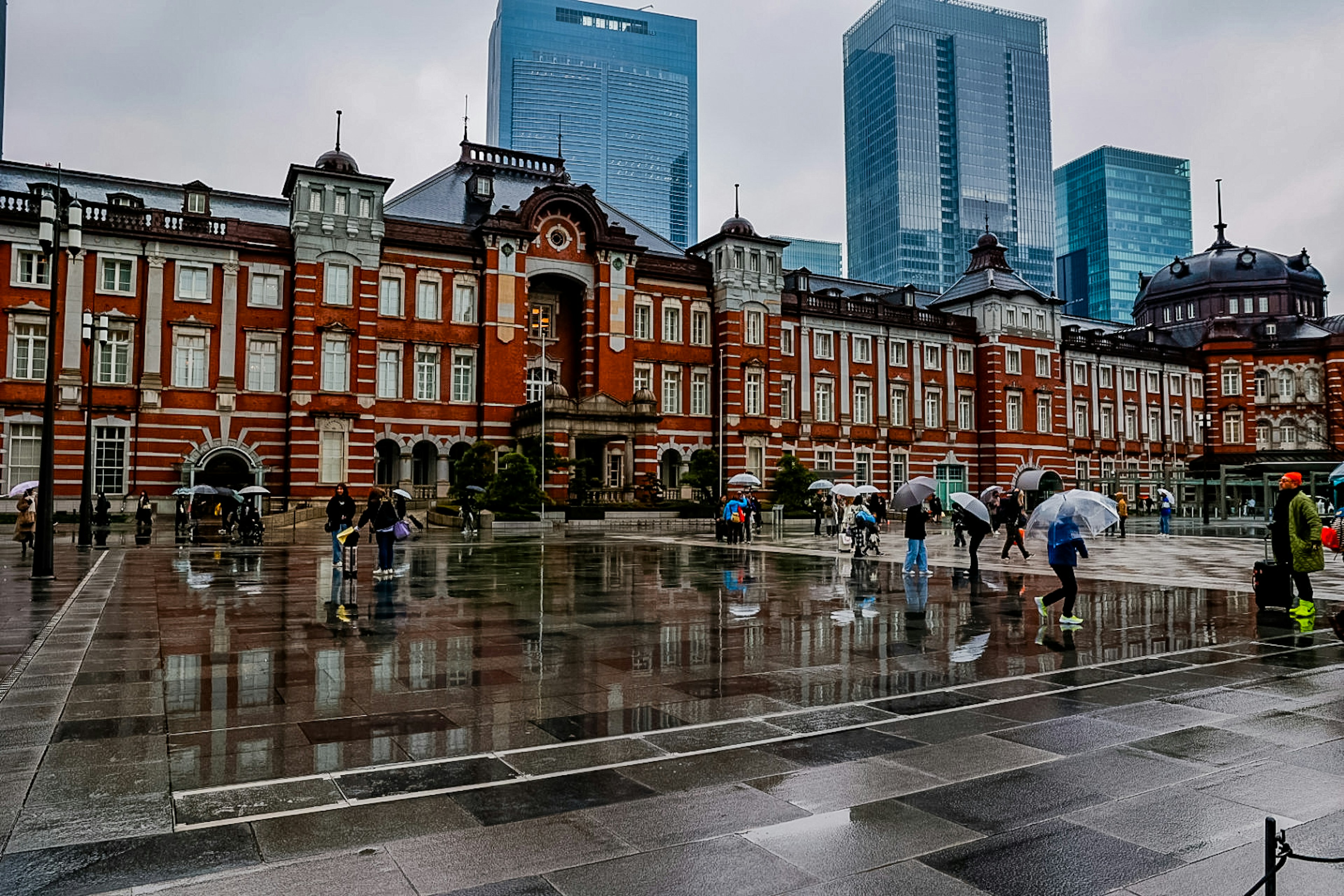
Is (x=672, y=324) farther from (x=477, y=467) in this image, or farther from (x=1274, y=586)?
(x=1274, y=586)

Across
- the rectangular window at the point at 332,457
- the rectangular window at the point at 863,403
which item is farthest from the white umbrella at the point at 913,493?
the rectangular window at the point at 863,403

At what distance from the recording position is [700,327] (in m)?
48.8

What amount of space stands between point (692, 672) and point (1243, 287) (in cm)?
7807

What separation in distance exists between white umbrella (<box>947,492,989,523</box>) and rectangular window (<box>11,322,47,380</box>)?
3581 cm

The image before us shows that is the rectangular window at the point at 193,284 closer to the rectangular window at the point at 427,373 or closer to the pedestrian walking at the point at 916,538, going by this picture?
the rectangular window at the point at 427,373

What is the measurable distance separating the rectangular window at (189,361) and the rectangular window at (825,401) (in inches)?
1251

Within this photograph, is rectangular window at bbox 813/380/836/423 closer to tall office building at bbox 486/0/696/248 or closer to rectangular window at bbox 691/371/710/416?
rectangular window at bbox 691/371/710/416

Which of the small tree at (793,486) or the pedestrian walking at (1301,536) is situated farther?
the small tree at (793,486)

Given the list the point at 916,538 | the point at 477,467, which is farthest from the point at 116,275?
the point at 916,538

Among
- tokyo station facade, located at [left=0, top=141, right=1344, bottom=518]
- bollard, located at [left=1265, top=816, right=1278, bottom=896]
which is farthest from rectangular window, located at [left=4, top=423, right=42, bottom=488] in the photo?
bollard, located at [left=1265, top=816, right=1278, bottom=896]

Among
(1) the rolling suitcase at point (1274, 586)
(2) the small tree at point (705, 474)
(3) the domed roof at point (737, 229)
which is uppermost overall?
(3) the domed roof at point (737, 229)

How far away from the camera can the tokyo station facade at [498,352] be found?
3691cm

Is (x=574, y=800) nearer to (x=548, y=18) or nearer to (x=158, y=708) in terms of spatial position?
(x=158, y=708)

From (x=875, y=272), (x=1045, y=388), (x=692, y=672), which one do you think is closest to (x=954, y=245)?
(x=875, y=272)
